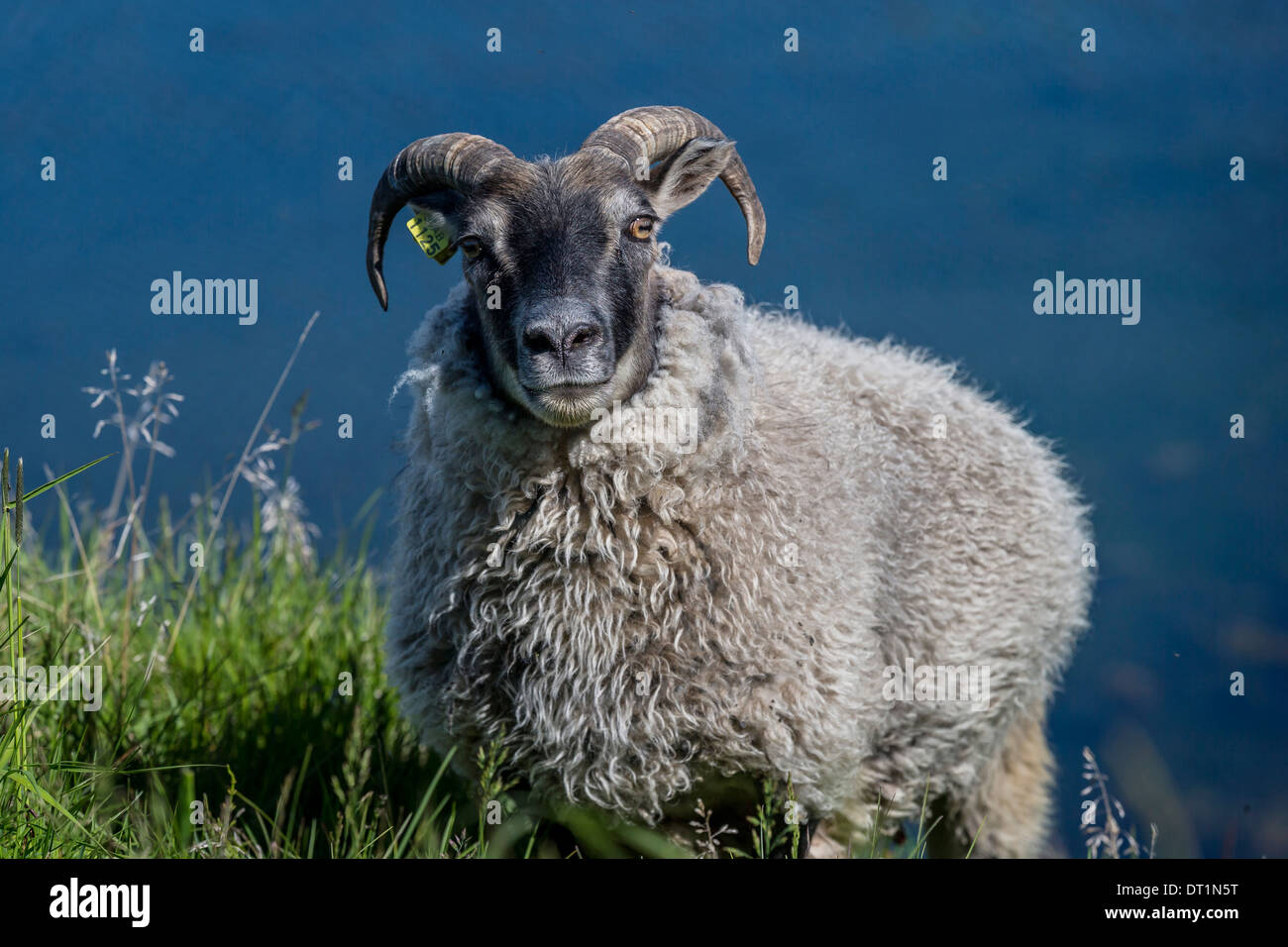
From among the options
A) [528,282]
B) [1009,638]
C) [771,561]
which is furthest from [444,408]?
[1009,638]

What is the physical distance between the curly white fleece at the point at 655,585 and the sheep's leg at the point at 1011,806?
1331 millimetres

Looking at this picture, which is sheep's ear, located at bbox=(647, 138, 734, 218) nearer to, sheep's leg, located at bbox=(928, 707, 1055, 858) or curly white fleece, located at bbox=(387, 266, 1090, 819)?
curly white fleece, located at bbox=(387, 266, 1090, 819)

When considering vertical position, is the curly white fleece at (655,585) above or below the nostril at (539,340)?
below

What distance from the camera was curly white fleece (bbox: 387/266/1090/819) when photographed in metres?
4.03

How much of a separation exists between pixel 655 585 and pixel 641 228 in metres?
1.24

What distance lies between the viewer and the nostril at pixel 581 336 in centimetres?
374

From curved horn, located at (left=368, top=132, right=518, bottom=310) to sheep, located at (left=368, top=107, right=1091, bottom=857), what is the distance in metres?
0.01

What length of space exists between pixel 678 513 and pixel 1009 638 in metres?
2.05

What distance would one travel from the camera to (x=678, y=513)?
414cm

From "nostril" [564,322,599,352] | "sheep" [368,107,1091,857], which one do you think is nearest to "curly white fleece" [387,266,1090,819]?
"sheep" [368,107,1091,857]

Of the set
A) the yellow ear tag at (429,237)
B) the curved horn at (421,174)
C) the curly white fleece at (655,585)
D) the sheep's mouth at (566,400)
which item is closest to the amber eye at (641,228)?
the curly white fleece at (655,585)

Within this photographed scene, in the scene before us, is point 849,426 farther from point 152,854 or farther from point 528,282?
point 152,854

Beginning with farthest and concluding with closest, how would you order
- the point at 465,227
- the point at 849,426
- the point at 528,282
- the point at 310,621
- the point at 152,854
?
the point at 310,621, the point at 849,426, the point at 465,227, the point at 528,282, the point at 152,854

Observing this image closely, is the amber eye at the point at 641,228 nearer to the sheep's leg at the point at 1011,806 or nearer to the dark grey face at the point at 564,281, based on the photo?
the dark grey face at the point at 564,281
